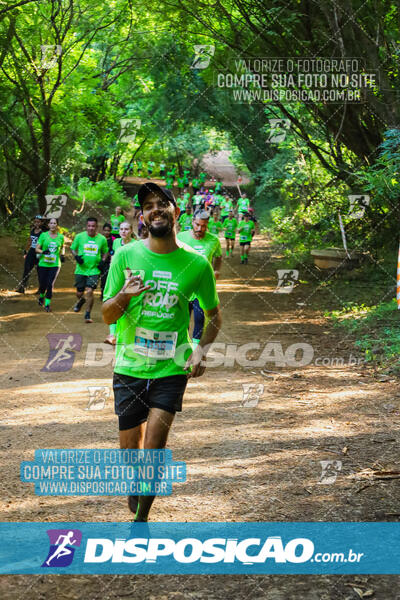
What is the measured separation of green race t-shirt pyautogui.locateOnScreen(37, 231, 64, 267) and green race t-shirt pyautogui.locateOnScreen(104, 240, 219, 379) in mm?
10224

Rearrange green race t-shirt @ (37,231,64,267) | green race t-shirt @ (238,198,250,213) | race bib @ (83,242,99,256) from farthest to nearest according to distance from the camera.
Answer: green race t-shirt @ (238,198,250,213), green race t-shirt @ (37,231,64,267), race bib @ (83,242,99,256)

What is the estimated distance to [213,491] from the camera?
560 cm

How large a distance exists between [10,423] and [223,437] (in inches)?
87.4

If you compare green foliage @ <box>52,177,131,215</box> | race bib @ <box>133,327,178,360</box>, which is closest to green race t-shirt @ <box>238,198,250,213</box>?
green foliage @ <box>52,177,131,215</box>

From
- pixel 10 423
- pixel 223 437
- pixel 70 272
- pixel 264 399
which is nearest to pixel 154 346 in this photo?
pixel 223 437

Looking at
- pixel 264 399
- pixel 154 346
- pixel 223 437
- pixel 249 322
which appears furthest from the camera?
pixel 249 322

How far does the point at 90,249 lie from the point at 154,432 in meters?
9.44

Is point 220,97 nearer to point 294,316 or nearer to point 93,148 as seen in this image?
point 93,148

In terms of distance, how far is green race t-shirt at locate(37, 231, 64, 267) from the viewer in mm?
14375

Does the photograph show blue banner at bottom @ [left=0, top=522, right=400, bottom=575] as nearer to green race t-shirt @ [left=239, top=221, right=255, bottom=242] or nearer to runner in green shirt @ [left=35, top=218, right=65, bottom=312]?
runner in green shirt @ [left=35, top=218, right=65, bottom=312]

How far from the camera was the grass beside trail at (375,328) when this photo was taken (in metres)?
10.3

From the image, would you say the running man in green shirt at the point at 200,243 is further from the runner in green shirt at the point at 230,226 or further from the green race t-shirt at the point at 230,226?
the green race t-shirt at the point at 230,226

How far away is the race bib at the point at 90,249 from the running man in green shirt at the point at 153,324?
9096 millimetres

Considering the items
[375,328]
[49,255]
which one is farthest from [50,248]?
[375,328]
